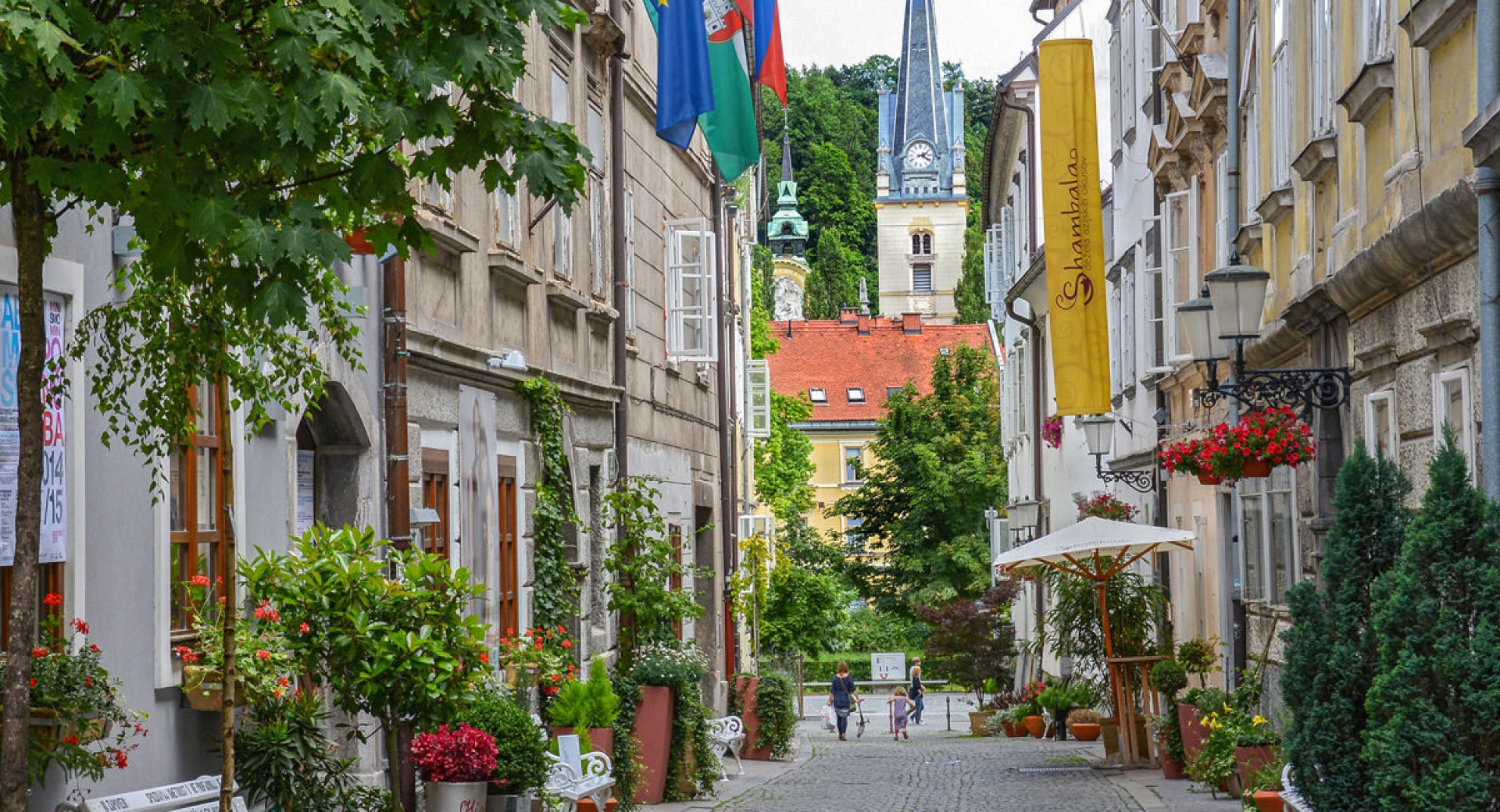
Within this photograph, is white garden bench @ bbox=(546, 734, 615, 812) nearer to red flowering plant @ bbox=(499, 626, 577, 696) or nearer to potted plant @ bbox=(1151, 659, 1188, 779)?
red flowering plant @ bbox=(499, 626, 577, 696)

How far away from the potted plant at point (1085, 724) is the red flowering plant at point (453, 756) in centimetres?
1144

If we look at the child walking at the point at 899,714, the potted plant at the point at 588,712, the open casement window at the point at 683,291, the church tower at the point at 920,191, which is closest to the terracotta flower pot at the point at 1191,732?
the potted plant at the point at 588,712

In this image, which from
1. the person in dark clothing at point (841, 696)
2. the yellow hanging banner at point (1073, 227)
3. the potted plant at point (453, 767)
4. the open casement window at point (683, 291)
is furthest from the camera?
the person in dark clothing at point (841, 696)

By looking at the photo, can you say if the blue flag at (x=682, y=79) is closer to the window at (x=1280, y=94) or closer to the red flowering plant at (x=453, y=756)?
the window at (x=1280, y=94)

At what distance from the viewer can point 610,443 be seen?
1570cm

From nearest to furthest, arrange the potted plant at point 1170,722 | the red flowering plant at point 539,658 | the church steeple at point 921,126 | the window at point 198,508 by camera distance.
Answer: the window at point 198,508, the red flowering plant at point 539,658, the potted plant at point 1170,722, the church steeple at point 921,126

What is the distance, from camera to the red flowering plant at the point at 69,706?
575 centimetres

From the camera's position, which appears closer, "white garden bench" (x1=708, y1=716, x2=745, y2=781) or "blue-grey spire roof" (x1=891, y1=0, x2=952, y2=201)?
"white garden bench" (x1=708, y1=716, x2=745, y2=781)

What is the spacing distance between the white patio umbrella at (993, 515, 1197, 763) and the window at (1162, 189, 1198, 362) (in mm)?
1718

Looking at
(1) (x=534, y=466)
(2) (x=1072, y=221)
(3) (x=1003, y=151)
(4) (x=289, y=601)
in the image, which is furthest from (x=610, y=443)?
(3) (x=1003, y=151)

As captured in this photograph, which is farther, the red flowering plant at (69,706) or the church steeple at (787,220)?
the church steeple at (787,220)

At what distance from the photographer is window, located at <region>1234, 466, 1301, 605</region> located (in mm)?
13281

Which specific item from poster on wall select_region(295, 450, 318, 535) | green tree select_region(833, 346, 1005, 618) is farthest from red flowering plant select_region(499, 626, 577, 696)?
green tree select_region(833, 346, 1005, 618)

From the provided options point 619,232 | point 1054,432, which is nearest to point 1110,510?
point 1054,432
